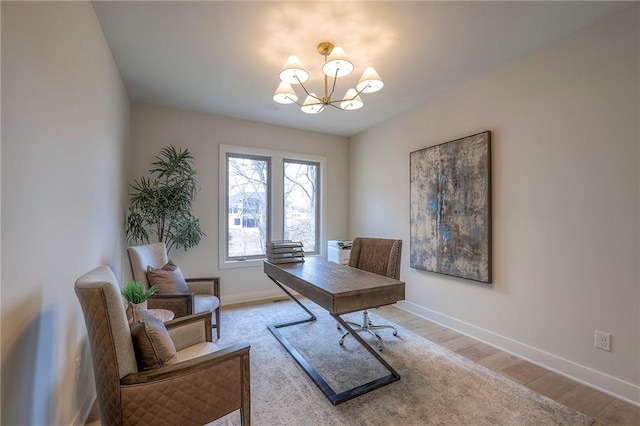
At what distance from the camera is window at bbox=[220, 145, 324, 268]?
167 inches

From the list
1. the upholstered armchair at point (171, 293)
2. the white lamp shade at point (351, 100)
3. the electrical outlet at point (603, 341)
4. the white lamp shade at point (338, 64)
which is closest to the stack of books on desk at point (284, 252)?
the upholstered armchair at point (171, 293)

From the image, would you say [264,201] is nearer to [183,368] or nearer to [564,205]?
[183,368]

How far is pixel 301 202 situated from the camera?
484cm

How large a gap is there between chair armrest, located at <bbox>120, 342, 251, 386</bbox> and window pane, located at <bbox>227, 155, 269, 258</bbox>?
2.95 metres

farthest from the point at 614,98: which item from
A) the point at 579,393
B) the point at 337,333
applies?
the point at 337,333

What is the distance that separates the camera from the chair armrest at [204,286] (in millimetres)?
3045

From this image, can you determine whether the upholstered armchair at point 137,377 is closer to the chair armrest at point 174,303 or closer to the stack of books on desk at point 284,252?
the chair armrest at point 174,303

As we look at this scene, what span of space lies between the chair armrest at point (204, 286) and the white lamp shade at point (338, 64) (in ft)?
7.79

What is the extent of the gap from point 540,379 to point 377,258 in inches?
60.9

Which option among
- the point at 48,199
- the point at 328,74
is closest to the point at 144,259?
the point at 48,199

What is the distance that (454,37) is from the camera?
2.31 m

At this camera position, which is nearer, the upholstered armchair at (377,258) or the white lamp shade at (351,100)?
the white lamp shade at (351,100)

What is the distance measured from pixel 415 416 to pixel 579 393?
1.30m

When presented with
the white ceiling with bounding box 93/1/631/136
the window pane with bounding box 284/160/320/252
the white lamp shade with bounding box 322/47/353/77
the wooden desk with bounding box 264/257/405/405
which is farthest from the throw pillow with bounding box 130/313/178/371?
the window pane with bounding box 284/160/320/252
